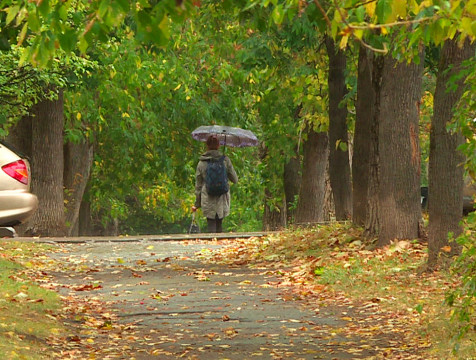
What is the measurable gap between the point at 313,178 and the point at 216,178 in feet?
17.0

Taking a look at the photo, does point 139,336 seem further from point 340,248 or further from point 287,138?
point 287,138

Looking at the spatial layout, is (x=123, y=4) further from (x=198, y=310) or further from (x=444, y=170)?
(x=444, y=170)

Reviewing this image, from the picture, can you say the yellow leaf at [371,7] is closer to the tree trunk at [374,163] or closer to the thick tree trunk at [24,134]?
the tree trunk at [374,163]

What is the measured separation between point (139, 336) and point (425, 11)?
496 cm

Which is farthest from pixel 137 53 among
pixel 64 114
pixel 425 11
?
pixel 425 11

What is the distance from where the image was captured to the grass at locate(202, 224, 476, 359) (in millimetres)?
9516

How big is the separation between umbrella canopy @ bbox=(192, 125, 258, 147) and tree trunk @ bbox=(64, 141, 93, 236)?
5137mm

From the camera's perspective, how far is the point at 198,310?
11.3 meters

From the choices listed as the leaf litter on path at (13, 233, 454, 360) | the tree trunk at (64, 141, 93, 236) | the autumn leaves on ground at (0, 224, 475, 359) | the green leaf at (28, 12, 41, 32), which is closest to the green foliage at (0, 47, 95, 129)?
the autumn leaves on ground at (0, 224, 475, 359)

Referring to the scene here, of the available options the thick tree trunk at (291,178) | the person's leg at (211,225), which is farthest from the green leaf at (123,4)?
the thick tree trunk at (291,178)

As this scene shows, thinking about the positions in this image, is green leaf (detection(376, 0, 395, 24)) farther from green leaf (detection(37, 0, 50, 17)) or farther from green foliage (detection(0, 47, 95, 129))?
green foliage (detection(0, 47, 95, 129))

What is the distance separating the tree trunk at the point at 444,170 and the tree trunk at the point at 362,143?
3916 millimetres

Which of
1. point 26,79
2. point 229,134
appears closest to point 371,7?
point 26,79

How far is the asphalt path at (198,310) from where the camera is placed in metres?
9.13
